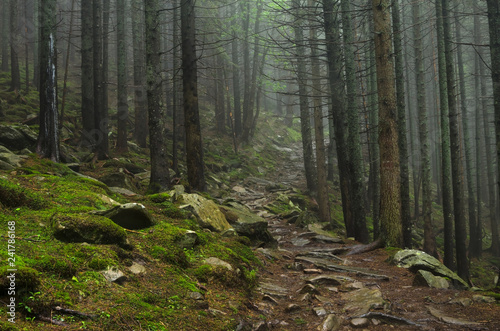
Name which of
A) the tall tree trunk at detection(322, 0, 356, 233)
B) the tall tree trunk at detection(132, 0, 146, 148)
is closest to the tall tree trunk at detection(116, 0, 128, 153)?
the tall tree trunk at detection(132, 0, 146, 148)

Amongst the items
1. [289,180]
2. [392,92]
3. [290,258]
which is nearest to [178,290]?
[290,258]

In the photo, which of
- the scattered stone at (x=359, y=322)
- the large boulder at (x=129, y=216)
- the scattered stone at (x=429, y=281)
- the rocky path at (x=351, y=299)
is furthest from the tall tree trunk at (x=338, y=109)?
the large boulder at (x=129, y=216)

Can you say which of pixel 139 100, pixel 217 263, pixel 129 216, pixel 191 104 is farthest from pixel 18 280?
pixel 139 100

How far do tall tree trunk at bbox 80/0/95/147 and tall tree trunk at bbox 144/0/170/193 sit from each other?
5.00 meters

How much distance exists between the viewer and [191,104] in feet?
33.8

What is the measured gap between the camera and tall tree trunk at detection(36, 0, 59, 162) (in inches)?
337

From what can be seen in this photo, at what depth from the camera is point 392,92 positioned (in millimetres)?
8258

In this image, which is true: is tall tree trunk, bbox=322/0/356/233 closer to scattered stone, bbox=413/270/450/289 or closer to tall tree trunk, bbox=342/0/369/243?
tall tree trunk, bbox=342/0/369/243

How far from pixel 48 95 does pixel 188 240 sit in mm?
5853

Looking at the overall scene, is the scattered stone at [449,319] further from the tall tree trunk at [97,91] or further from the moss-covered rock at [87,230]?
the tall tree trunk at [97,91]

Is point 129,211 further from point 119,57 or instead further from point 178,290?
point 119,57

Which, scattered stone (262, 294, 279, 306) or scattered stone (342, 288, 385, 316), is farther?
scattered stone (262, 294, 279, 306)

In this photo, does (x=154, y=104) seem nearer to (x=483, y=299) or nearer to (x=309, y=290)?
(x=309, y=290)

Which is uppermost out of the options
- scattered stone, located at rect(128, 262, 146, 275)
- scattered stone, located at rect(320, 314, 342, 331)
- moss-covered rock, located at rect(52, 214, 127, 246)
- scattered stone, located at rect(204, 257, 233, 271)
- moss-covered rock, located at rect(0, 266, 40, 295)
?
moss-covered rock, located at rect(52, 214, 127, 246)
